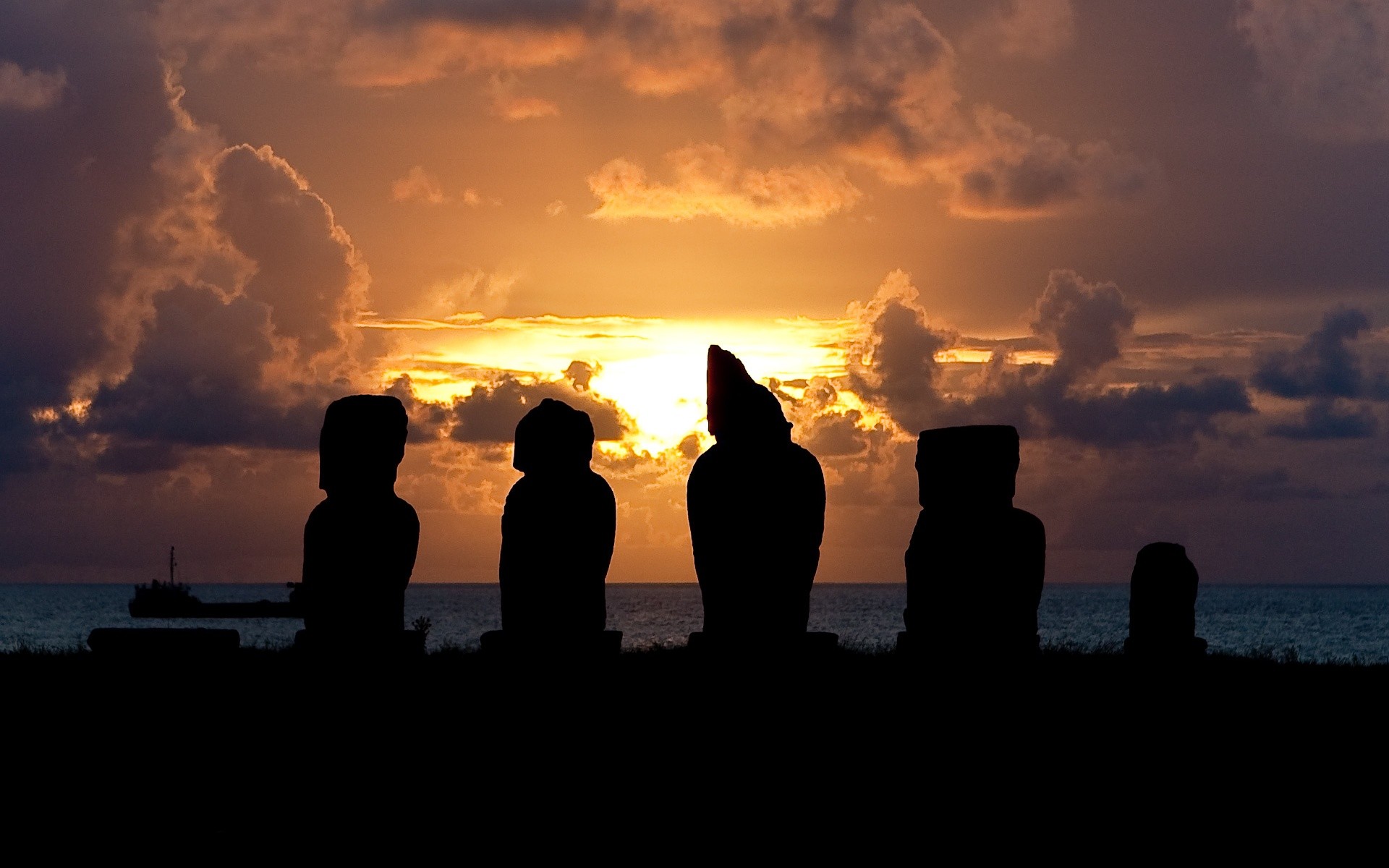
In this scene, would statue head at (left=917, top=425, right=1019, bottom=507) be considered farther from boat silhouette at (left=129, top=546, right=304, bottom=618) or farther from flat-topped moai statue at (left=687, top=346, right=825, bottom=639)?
boat silhouette at (left=129, top=546, right=304, bottom=618)

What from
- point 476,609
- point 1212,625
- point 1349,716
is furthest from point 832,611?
point 1349,716

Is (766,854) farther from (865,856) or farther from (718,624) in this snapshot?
(718,624)

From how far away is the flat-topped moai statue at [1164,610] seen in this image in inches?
828

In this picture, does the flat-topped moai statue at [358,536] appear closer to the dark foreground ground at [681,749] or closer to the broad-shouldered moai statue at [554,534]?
the dark foreground ground at [681,749]

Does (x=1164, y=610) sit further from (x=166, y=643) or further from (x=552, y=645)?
(x=166, y=643)

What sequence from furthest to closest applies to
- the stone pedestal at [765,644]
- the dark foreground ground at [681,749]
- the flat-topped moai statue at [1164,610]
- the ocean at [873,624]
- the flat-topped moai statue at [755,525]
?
the ocean at [873,624], the flat-topped moai statue at [1164,610], the flat-topped moai statue at [755,525], the stone pedestal at [765,644], the dark foreground ground at [681,749]

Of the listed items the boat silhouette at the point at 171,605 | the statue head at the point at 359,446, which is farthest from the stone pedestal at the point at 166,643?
the boat silhouette at the point at 171,605

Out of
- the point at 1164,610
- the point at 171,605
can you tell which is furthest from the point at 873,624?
the point at 1164,610

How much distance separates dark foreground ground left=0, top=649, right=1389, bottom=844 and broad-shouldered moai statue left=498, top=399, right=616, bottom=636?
0.51 metres

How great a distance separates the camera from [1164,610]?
69.4ft

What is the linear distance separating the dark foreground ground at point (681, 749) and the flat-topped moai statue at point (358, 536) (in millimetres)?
464

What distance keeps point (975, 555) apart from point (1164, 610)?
234 inches

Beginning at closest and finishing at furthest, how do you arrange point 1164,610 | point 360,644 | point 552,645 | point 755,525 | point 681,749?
point 681,749
point 755,525
point 552,645
point 360,644
point 1164,610

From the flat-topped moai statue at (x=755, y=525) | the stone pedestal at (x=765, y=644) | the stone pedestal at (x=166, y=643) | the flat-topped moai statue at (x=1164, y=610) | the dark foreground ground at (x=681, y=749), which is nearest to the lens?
the dark foreground ground at (x=681, y=749)
